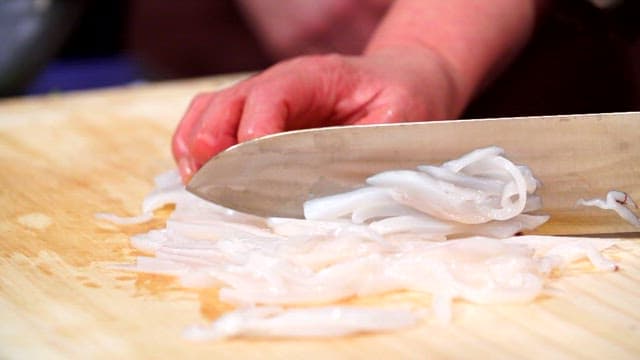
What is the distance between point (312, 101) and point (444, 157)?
23 cm

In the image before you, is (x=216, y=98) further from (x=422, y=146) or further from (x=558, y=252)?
(x=558, y=252)

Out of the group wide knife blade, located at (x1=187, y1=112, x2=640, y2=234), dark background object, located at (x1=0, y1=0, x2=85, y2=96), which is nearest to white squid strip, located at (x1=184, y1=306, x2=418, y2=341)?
wide knife blade, located at (x1=187, y1=112, x2=640, y2=234)

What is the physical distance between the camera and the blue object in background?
116 inches

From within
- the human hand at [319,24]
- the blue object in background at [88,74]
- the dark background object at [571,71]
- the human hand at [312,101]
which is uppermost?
the human hand at [312,101]

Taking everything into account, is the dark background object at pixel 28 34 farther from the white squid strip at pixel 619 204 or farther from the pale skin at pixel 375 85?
the white squid strip at pixel 619 204

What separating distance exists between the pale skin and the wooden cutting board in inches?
5.8

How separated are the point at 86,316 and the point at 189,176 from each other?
34cm

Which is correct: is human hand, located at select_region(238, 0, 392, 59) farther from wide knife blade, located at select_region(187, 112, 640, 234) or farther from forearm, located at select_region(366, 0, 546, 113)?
wide knife blade, located at select_region(187, 112, 640, 234)

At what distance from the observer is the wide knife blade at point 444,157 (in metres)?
1.16

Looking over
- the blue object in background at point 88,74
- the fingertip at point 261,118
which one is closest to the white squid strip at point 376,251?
the fingertip at point 261,118

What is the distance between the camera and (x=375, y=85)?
4.42 feet

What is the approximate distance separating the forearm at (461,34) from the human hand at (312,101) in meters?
0.06

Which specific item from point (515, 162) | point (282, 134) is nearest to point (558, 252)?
A: point (515, 162)

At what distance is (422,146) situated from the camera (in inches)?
46.3
